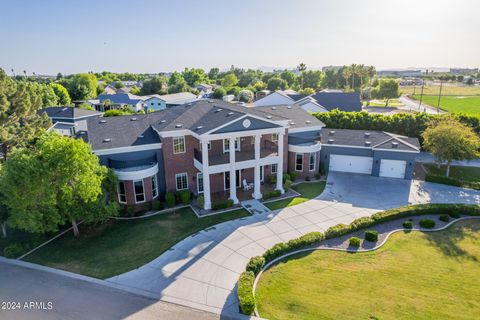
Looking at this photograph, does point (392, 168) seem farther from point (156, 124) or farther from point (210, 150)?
point (156, 124)

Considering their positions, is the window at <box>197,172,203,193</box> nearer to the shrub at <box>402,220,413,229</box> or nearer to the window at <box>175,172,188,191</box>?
the window at <box>175,172,188,191</box>

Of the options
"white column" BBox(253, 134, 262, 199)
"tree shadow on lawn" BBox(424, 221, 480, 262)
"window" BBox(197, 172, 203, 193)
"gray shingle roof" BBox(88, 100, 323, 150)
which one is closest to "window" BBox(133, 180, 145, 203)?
"gray shingle roof" BBox(88, 100, 323, 150)

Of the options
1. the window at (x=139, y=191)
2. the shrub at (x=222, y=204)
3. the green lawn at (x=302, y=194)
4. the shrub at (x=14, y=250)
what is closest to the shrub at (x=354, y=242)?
the green lawn at (x=302, y=194)

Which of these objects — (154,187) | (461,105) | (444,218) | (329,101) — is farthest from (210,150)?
(461,105)

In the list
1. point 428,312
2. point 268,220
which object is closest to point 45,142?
point 268,220

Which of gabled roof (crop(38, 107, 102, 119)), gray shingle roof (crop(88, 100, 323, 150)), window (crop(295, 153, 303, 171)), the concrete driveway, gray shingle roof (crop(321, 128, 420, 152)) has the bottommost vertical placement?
the concrete driveway

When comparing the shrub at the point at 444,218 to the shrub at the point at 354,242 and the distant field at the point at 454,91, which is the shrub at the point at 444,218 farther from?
the distant field at the point at 454,91

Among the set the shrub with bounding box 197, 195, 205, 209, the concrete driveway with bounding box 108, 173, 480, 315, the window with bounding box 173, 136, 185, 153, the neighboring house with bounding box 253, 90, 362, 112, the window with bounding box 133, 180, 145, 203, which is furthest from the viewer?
the neighboring house with bounding box 253, 90, 362, 112
